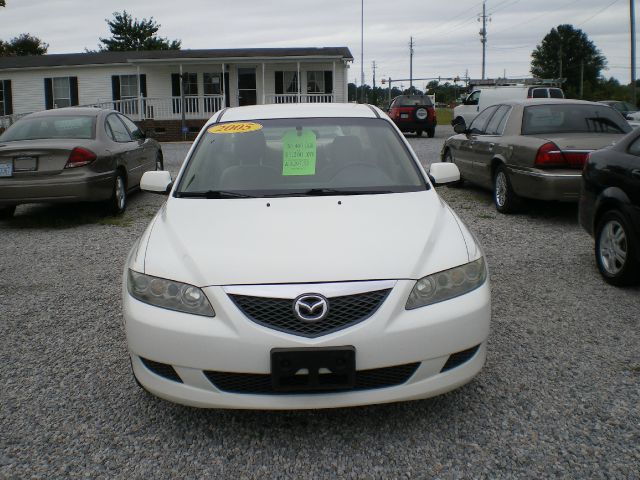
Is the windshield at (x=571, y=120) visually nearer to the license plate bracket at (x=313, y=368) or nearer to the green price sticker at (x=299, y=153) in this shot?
the green price sticker at (x=299, y=153)

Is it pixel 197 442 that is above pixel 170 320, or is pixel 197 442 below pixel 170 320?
below

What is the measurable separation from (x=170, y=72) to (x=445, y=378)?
99.1ft

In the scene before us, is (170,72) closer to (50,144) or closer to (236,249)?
(50,144)

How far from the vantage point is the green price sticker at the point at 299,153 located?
163 inches

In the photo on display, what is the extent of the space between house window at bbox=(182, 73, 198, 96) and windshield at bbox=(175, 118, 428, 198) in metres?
27.6

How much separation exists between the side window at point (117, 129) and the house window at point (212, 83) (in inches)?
Answer: 845

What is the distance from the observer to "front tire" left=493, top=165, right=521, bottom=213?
27.9ft

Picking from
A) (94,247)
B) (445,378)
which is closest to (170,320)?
(445,378)

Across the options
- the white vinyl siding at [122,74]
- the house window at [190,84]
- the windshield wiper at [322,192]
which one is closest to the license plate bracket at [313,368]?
the windshield wiper at [322,192]

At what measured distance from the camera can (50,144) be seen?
8305mm

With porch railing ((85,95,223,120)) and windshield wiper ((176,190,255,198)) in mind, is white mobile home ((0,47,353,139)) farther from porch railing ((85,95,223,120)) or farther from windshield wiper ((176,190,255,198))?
windshield wiper ((176,190,255,198))

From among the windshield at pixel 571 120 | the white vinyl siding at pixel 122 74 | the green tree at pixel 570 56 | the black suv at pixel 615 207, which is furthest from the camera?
the green tree at pixel 570 56

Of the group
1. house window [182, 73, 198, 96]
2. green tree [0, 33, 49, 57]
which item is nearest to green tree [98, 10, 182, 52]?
green tree [0, 33, 49, 57]

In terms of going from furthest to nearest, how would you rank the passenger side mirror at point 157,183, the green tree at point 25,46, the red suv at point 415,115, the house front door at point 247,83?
the green tree at point 25,46, the house front door at point 247,83, the red suv at point 415,115, the passenger side mirror at point 157,183
